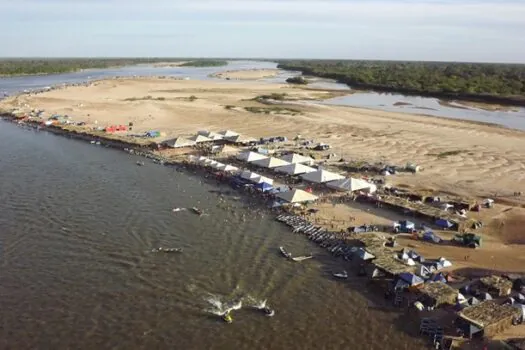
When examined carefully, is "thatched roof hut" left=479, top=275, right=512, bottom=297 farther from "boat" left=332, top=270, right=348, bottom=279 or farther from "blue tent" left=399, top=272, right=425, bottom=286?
"boat" left=332, top=270, right=348, bottom=279

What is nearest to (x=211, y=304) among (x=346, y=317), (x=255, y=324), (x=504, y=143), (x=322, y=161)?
(x=255, y=324)

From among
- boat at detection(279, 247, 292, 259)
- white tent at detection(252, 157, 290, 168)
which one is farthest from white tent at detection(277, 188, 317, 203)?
white tent at detection(252, 157, 290, 168)

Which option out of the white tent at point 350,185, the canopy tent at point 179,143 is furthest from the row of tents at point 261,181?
the canopy tent at point 179,143

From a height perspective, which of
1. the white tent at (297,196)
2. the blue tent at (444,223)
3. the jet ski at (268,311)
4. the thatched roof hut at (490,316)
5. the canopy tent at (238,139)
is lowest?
the jet ski at (268,311)

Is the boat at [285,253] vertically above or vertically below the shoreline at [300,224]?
below

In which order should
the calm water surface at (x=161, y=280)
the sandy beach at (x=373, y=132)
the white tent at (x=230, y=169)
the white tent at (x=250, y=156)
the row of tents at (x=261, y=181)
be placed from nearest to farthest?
the calm water surface at (x=161, y=280)
the sandy beach at (x=373, y=132)
the row of tents at (x=261, y=181)
the white tent at (x=230, y=169)
the white tent at (x=250, y=156)

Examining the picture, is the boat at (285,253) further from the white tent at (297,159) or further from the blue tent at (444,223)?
the white tent at (297,159)
